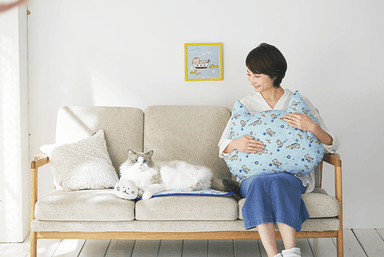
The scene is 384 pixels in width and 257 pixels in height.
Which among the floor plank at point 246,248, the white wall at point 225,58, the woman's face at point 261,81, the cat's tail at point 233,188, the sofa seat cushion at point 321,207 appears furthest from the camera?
the white wall at point 225,58

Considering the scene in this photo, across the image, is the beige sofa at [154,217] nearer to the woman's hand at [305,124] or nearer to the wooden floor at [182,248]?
the woman's hand at [305,124]

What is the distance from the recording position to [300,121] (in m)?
1.97

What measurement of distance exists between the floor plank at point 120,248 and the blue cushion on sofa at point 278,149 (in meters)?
0.94

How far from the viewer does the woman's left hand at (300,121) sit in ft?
6.44

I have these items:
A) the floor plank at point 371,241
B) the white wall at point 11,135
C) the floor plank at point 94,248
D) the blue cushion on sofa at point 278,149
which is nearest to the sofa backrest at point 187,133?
the blue cushion on sofa at point 278,149

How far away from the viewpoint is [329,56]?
2791 mm

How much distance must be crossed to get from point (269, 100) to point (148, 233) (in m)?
1.11

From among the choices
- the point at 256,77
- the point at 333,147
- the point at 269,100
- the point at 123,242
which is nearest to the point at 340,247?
the point at 333,147

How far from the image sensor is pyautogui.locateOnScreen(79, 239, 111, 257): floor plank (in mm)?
2295

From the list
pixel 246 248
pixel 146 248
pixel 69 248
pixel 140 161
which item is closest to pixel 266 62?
pixel 140 161

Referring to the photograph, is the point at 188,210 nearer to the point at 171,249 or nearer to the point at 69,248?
the point at 171,249

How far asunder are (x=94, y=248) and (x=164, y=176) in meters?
0.74

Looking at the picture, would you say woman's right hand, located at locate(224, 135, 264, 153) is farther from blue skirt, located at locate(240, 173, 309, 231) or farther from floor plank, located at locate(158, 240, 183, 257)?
floor plank, located at locate(158, 240, 183, 257)

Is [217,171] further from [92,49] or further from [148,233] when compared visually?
[92,49]
